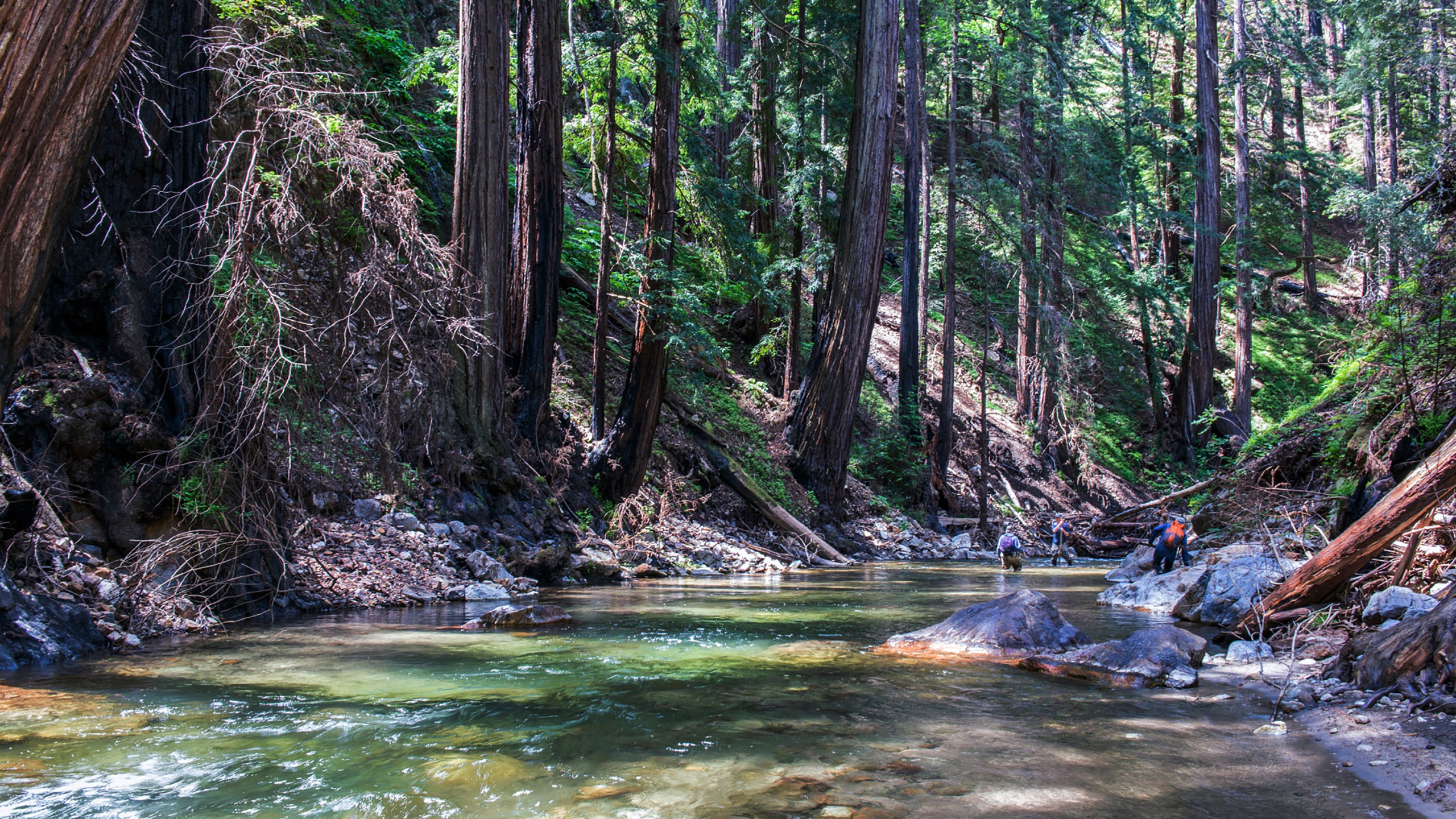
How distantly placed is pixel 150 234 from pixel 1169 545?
10.2 m

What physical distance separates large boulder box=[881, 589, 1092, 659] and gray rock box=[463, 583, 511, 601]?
3928mm

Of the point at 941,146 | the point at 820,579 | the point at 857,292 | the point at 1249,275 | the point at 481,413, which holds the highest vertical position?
the point at 941,146

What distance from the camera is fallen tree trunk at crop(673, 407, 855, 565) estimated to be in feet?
42.1

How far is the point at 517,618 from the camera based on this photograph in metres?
6.36

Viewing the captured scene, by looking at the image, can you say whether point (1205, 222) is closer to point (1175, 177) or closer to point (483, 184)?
point (1175, 177)

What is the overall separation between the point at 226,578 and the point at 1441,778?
705 cm

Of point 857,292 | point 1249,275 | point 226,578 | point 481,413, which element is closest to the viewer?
point 226,578

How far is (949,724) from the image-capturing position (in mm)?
3699

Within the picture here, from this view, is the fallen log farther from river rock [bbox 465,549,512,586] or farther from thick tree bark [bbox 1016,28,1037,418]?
river rock [bbox 465,549,512,586]

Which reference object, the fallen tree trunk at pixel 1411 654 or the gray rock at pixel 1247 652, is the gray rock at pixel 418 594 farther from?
the fallen tree trunk at pixel 1411 654

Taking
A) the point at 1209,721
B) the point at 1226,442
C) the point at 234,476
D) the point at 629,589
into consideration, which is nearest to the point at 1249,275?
the point at 1226,442

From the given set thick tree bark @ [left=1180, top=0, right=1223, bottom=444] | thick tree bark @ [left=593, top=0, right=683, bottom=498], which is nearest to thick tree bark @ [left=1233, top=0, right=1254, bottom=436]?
thick tree bark @ [left=1180, top=0, right=1223, bottom=444]

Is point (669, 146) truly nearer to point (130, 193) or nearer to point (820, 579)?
point (820, 579)

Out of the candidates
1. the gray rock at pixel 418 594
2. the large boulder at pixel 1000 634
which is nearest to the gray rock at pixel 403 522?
the gray rock at pixel 418 594
